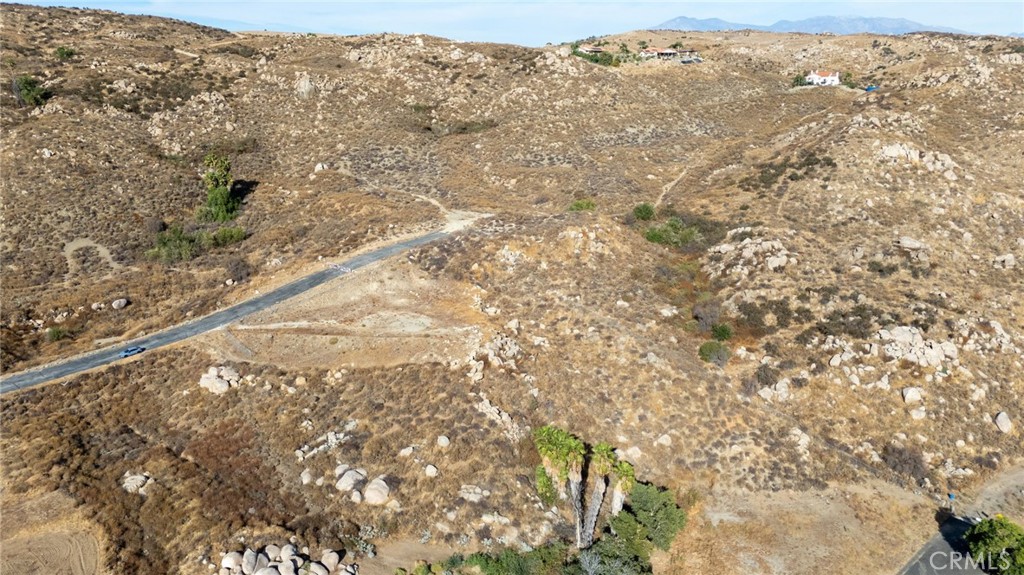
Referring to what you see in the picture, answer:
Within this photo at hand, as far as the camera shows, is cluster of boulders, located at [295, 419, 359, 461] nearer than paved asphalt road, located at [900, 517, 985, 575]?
No

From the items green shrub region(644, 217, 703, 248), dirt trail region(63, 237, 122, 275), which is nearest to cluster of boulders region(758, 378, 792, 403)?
green shrub region(644, 217, 703, 248)

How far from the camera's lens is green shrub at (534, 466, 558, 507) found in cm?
2716

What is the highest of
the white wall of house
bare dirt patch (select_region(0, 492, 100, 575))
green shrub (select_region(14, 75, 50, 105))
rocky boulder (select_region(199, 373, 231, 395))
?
the white wall of house

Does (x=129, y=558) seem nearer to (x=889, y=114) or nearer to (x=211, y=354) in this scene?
(x=211, y=354)

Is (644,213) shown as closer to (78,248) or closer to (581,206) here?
(581,206)

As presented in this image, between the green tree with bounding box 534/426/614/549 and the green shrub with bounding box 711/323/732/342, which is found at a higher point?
the green shrub with bounding box 711/323/732/342

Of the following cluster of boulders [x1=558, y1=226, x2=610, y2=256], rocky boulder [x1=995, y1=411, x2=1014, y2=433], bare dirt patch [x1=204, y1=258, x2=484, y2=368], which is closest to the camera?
rocky boulder [x1=995, y1=411, x2=1014, y2=433]

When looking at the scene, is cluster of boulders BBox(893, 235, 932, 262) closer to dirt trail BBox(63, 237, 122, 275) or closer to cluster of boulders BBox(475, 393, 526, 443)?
cluster of boulders BBox(475, 393, 526, 443)

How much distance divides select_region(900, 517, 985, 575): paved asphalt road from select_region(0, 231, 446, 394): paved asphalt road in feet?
127

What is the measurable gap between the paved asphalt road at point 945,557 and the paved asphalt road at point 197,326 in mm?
38708

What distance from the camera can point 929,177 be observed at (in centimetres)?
5341

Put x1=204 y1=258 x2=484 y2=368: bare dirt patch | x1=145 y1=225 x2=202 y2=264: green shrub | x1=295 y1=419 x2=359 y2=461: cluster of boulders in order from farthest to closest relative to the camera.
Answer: x1=145 y1=225 x2=202 y2=264: green shrub, x1=204 y1=258 x2=484 y2=368: bare dirt patch, x1=295 y1=419 x2=359 y2=461: cluster of boulders

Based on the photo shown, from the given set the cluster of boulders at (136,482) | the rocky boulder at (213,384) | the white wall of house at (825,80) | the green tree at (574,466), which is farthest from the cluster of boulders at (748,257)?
the white wall of house at (825,80)

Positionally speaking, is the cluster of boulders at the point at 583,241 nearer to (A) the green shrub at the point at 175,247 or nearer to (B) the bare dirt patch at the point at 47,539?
(A) the green shrub at the point at 175,247
